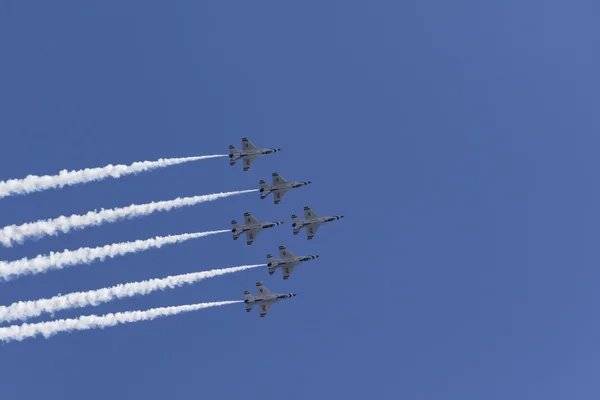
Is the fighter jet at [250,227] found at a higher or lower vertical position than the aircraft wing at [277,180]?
lower

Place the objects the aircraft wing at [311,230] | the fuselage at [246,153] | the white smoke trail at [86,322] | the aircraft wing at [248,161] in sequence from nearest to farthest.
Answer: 1. the white smoke trail at [86,322]
2. the fuselage at [246,153]
3. the aircraft wing at [248,161]
4. the aircraft wing at [311,230]

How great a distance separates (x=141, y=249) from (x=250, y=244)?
13.6 meters

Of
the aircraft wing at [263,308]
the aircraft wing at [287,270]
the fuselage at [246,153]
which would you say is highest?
the fuselage at [246,153]

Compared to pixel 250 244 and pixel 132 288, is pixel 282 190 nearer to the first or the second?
pixel 250 244

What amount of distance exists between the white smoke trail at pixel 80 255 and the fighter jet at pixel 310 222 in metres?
10.8

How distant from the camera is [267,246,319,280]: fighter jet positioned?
415 feet

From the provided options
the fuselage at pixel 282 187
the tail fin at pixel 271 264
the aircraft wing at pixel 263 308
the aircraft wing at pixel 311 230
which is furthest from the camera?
the aircraft wing at pixel 311 230

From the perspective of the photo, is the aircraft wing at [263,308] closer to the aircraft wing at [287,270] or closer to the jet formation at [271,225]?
the jet formation at [271,225]

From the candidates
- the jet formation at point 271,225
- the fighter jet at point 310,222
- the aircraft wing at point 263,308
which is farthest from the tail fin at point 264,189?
the aircraft wing at point 263,308

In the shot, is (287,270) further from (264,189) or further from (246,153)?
(246,153)

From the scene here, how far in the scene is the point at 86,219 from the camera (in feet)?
369

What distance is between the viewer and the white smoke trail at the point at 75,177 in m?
108

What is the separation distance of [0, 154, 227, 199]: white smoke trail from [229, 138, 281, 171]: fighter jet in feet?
7.27

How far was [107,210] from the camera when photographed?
373 ft
